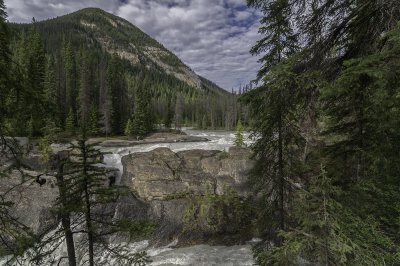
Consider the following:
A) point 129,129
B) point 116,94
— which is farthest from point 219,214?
point 116,94

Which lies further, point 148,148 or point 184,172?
point 148,148

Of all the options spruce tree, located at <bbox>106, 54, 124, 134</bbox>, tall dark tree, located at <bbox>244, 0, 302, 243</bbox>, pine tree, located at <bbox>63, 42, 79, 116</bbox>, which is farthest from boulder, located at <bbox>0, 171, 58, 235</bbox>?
pine tree, located at <bbox>63, 42, 79, 116</bbox>

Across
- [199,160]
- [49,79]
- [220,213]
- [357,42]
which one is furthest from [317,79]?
[49,79]

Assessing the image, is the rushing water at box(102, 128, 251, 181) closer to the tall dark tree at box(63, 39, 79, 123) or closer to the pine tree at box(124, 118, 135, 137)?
the pine tree at box(124, 118, 135, 137)

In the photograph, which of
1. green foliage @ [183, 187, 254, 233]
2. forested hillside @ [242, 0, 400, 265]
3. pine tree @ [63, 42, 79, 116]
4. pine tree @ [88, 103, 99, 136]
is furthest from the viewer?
pine tree @ [63, 42, 79, 116]

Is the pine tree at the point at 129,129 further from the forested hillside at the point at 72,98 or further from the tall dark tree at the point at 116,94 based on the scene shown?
the tall dark tree at the point at 116,94

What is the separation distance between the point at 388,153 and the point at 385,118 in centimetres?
148

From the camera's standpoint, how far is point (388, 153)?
4234 millimetres

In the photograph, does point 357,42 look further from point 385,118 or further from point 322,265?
point 322,265

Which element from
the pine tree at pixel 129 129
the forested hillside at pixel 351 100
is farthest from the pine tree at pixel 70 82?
the forested hillside at pixel 351 100

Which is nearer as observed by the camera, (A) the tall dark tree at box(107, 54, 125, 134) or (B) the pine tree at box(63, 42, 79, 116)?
(A) the tall dark tree at box(107, 54, 125, 134)

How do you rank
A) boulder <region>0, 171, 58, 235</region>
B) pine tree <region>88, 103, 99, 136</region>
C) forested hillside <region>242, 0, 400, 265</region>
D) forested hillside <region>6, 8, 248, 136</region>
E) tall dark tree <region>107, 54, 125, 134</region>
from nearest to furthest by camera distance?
forested hillside <region>6, 8, 248, 136</region> < forested hillside <region>242, 0, 400, 265</region> < boulder <region>0, 171, 58, 235</region> < pine tree <region>88, 103, 99, 136</region> < tall dark tree <region>107, 54, 125, 134</region>

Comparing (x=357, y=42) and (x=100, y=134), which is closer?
(x=357, y=42)

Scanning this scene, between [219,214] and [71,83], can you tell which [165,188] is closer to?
[219,214]
